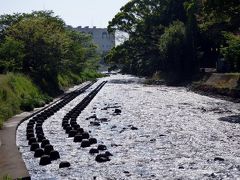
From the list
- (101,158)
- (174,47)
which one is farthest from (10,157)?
(174,47)

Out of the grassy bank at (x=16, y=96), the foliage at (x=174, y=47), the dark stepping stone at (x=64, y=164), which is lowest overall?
the dark stepping stone at (x=64, y=164)

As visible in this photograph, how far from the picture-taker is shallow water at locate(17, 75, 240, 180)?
46.4ft

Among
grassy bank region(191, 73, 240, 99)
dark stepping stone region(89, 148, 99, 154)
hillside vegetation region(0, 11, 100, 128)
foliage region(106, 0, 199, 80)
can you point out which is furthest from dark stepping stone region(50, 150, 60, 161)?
foliage region(106, 0, 199, 80)

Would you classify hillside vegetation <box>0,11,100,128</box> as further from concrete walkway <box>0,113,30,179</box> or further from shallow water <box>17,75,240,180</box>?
concrete walkway <box>0,113,30,179</box>

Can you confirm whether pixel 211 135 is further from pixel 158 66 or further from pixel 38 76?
pixel 158 66

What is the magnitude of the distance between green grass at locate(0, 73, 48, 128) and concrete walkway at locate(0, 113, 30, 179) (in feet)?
4.82

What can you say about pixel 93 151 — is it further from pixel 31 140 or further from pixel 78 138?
pixel 31 140

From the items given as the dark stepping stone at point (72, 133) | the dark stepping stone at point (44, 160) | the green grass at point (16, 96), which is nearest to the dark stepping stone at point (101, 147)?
the dark stepping stone at point (44, 160)

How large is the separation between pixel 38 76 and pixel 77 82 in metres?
28.3

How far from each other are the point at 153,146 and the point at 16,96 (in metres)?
15.7

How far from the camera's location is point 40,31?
46562mm

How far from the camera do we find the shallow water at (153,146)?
14.2 m

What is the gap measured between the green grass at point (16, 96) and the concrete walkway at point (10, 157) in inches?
57.9

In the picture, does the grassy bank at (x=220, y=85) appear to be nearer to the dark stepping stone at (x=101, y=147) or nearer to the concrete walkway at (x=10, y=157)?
the concrete walkway at (x=10, y=157)
